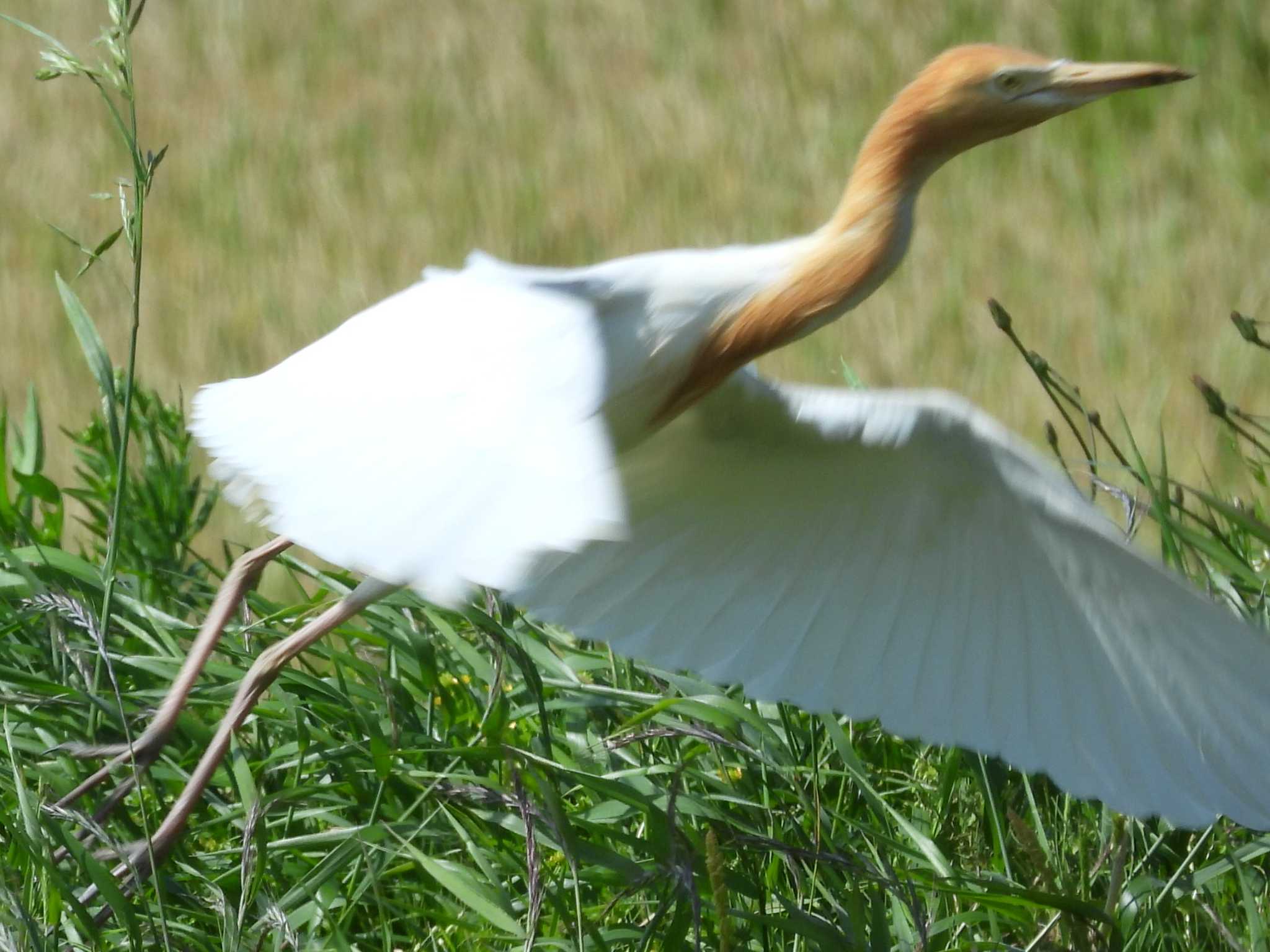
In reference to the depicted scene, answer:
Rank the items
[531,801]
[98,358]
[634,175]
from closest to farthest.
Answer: [531,801] → [98,358] → [634,175]

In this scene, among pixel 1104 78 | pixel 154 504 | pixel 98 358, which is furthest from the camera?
pixel 154 504

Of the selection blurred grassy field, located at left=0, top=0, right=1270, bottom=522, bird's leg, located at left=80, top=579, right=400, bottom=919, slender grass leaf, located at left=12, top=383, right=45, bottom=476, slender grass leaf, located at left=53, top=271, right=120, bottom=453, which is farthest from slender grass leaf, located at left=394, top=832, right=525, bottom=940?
blurred grassy field, located at left=0, top=0, right=1270, bottom=522

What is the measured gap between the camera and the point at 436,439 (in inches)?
70.7

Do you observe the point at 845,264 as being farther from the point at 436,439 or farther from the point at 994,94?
the point at 436,439

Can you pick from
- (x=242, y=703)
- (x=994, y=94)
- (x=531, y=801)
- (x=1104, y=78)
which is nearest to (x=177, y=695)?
(x=242, y=703)

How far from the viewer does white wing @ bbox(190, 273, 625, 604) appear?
158 cm

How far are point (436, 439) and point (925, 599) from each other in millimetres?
977

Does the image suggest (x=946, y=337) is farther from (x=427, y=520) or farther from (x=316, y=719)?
(x=427, y=520)

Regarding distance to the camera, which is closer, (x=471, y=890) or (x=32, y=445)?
(x=471, y=890)

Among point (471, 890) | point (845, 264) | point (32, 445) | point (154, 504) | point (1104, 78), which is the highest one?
point (1104, 78)

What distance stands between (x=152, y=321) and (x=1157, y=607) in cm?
461

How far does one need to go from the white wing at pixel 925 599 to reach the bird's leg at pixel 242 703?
27 centimetres

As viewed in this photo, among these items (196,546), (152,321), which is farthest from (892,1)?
(196,546)

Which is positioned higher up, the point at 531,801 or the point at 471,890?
the point at 531,801
